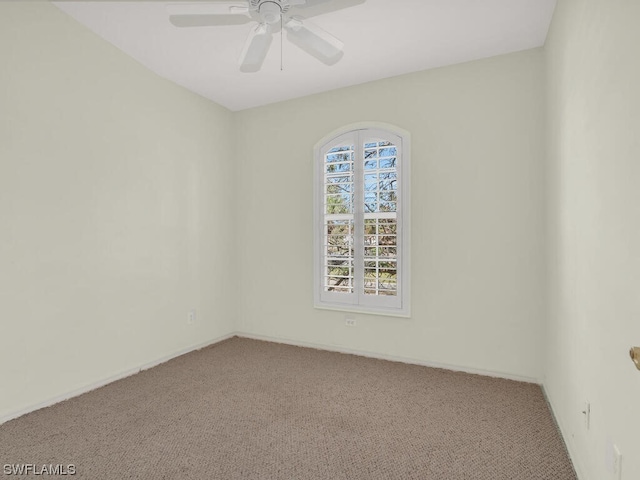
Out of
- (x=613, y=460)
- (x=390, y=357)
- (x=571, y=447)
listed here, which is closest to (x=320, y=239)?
(x=390, y=357)

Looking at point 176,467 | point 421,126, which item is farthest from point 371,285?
point 176,467

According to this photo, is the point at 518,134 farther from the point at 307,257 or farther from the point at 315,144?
the point at 307,257

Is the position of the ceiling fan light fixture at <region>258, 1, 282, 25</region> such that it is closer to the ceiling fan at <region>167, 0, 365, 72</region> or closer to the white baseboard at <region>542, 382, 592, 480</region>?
the ceiling fan at <region>167, 0, 365, 72</region>

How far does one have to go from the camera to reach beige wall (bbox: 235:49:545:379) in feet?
9.11

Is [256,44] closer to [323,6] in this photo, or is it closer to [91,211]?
[323,6]

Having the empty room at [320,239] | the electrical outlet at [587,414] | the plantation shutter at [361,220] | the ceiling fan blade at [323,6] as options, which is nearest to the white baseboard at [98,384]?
the empty room at [320,239]

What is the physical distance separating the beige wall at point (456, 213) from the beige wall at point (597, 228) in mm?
522

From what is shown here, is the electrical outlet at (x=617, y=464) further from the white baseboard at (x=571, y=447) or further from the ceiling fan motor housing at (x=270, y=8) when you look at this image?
the ceiling fan motor housing at (x=270, y=8)

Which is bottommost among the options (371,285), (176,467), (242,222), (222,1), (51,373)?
(176,467)

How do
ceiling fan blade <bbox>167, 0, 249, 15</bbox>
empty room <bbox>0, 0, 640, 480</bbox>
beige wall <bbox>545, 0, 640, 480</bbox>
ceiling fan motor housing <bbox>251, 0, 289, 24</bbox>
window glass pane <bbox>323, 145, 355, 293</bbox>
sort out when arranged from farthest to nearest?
window glass pane <bbox>323, 145, 355, 293</bbox> → ceiling fan blade <bbox>167, 0, 249, 15</bbox> → ceiling fan motor housing <bbox>251, 0, 289, 24</bbox> → empty room <bbox>0, 0, 640, 480</bbox> → beige wall <bbox>545, 0, 640, 480</bbox>

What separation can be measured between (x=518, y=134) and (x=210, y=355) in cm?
331

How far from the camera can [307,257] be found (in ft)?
12.2

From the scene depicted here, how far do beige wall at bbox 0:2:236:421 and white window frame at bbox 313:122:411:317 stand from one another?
3.81 ft

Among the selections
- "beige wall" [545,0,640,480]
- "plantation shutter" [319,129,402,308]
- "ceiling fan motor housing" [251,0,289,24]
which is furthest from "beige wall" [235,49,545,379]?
"ceiling fan motor housing" [251,0,289,24]
